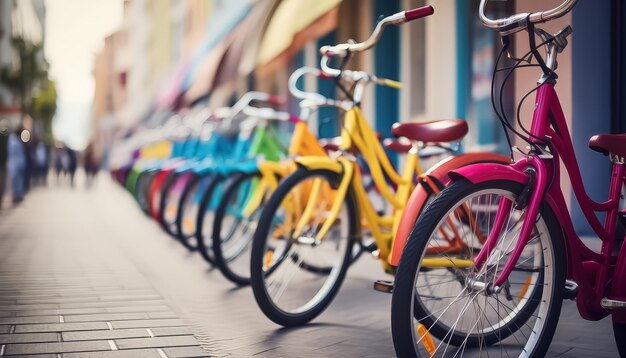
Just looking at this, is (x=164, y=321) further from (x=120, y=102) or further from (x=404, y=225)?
(x=120, y=102)

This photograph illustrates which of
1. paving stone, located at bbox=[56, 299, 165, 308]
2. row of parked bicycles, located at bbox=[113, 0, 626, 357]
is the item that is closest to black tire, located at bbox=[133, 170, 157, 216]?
row of parked bicycles, located at bbox=[113, 0, 626, 357]

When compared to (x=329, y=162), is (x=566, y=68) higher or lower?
higher

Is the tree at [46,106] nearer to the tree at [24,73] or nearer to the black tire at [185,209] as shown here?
the tree at [24,73]

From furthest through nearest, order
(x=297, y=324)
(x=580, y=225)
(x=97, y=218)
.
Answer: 1. (x=97, y=218)
2. (x=580, y=225)
3. (x=297, y=324)

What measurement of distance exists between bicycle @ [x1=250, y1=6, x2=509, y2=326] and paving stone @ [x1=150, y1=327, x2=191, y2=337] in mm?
407

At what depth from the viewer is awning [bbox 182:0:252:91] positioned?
16.6m

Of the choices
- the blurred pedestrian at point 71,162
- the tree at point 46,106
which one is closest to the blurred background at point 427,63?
the blurred pedestrian at point 71,162

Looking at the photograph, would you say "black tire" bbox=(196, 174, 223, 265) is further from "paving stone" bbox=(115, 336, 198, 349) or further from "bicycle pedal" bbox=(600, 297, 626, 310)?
"bicycle pedal" bbox=(600, 297, 626, 310)

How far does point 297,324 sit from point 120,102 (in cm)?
7244

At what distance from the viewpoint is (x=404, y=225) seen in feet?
11.7

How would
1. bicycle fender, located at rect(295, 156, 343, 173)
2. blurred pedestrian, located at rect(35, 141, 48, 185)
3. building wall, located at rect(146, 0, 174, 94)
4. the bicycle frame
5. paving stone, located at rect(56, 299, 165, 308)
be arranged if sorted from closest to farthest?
bicycle fender, located at rect(295, 156, 343, 173) → the bicycle frame → paving stone, located at rect(56, 299, 165, 308) → blurred pedestrian, located at rect(35, 141, 48, 185) → building wall, located at rect(146, 0, 174, 94)

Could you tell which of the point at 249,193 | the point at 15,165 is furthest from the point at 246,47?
the point at 15,165

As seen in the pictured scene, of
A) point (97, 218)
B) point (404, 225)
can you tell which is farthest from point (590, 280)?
point (97, 218)

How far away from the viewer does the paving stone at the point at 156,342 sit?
3.84 meters
